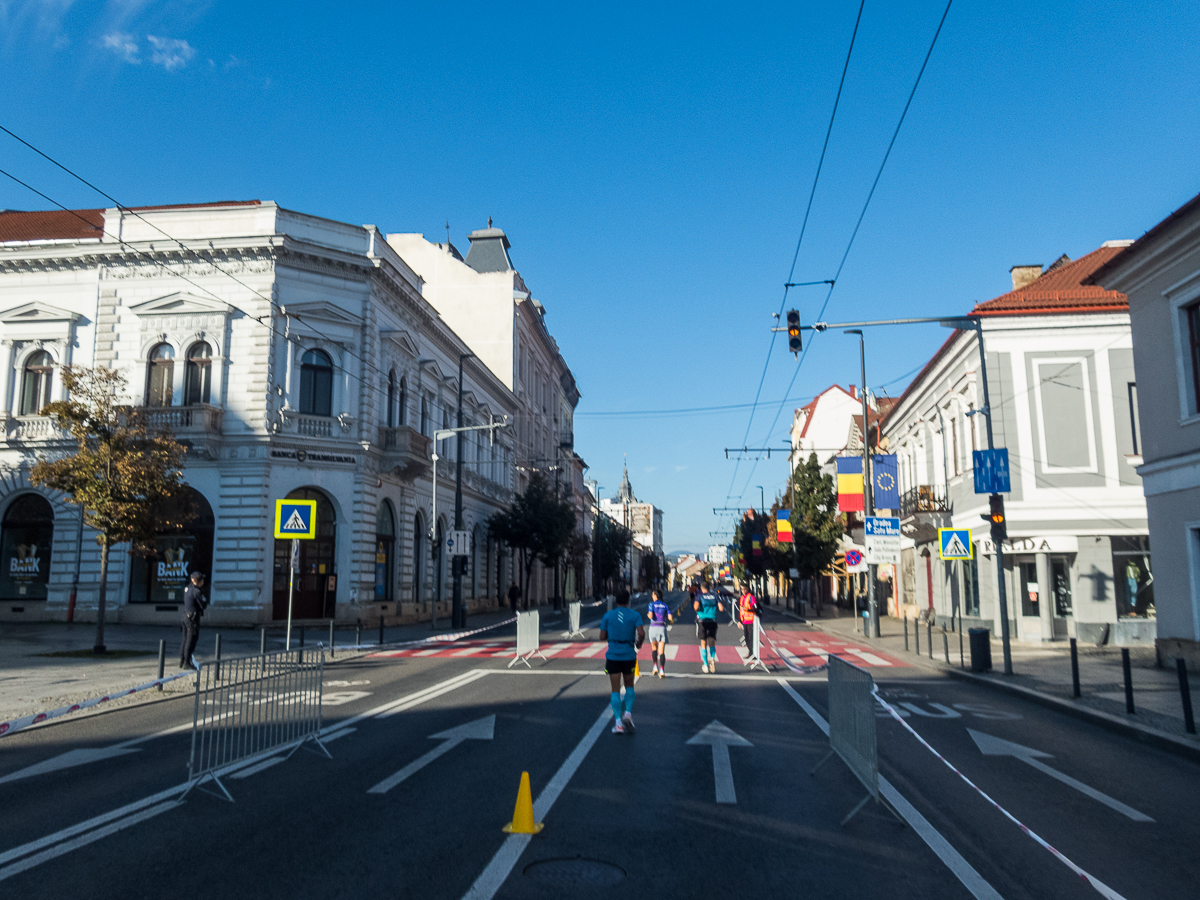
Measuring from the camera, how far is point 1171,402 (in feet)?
56.0

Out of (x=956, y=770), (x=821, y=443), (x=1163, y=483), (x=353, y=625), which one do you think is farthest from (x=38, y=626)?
(x=821, y=443)

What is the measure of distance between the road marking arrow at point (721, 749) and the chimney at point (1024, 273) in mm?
28081

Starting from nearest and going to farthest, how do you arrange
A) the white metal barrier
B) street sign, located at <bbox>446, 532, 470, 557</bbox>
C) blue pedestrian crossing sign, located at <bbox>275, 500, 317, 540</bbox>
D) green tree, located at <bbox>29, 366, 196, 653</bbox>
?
the white metal barrier < green tree, located at <bbox>29, 366, 196, 653</bbox> < blue pedestrian crossing sign, located at <bbox>275, 500, 317, 540</bbox> < street sign, located at <bbox>446, 532, 470, 557</bbox>

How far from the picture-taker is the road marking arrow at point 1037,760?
7312mm

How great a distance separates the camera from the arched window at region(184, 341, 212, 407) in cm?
2933

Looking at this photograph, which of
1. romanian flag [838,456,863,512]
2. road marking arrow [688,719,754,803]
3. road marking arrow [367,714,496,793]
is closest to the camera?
road marking arrow [688,719,754,803]

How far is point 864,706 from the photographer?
22.7 ft

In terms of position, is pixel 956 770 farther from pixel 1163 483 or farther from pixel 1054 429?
pixel 1054 429

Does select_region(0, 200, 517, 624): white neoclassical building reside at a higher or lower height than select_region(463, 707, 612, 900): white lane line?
higher

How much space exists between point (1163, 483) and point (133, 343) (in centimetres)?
3019

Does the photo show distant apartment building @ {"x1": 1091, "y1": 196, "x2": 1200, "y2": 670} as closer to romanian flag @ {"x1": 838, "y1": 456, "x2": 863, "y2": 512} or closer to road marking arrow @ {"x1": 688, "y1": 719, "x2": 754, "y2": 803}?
road marking arrow @ {"x1": 688, "y1": 719, "x2": 754, "y2": 803}

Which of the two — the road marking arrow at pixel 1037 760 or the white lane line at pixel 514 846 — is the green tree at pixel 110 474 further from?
the road marking arrow at pixel 1037 760

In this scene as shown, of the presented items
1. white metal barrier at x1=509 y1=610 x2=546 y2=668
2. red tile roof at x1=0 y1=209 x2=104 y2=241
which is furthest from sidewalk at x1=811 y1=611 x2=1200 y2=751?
red tile roof at x1=0 y1=209 x2=104 y2=241

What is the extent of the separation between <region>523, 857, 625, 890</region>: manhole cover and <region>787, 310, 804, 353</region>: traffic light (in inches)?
453
